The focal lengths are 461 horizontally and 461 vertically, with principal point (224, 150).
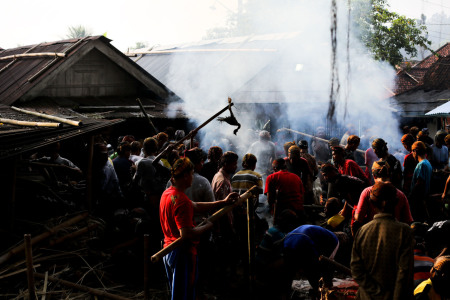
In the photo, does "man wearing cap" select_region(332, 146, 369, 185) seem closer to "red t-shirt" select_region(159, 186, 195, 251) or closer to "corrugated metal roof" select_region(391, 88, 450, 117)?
"red t-shirt" select_region(159, 186, 195, 251)

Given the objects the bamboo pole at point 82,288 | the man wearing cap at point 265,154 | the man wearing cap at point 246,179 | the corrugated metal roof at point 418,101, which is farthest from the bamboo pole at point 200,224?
the corrugated metal roof at point 418,101

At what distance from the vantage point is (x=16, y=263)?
600cm

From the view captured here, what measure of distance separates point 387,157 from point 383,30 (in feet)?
61.2

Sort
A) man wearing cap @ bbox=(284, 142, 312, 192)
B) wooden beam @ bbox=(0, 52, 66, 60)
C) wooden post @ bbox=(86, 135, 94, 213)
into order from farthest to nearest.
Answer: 1. wooden beam @ bbox=(0, 52, 66, 60)
2. man wearing cap @ bbox=(284, 142, 312, 192)
3. wooden post @ bbox=(86, 135, 94, 213)

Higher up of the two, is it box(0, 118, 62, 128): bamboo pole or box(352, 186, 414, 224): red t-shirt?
box(0, 118, 62, 128): bamboo pole

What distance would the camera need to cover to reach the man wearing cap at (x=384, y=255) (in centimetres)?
363

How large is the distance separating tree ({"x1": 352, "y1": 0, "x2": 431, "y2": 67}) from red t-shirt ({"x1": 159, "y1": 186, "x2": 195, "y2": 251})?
2150 centimetres

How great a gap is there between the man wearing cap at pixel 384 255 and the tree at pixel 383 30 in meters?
21.5

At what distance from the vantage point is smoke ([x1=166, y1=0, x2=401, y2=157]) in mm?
18156

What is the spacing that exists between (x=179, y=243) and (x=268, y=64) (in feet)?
53.5

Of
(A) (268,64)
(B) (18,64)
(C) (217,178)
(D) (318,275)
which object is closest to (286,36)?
(A) (268,64)

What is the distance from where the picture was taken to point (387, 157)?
7520 mm

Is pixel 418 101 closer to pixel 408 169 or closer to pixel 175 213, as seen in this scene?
pixel 408 169

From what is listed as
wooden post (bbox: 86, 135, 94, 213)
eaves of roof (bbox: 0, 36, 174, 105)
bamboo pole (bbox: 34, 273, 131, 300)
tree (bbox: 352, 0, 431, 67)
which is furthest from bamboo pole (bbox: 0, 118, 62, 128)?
tree (bbox: 352, 0, 431, 67)
